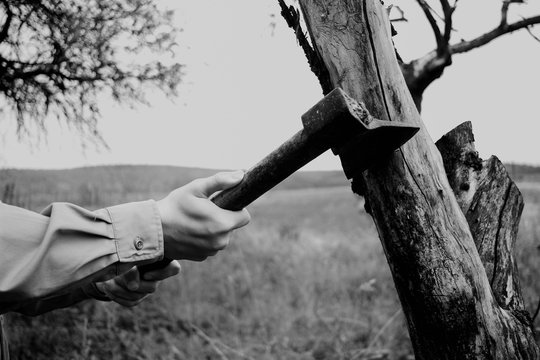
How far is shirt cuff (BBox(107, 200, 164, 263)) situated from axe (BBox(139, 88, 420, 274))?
9.5 inches

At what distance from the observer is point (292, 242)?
7.60 m

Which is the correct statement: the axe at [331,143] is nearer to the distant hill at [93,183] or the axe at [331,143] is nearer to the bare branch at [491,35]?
the bare branch at [491,35]

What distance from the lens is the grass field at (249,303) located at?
13.0ft

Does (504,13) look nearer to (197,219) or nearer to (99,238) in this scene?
(197,219)

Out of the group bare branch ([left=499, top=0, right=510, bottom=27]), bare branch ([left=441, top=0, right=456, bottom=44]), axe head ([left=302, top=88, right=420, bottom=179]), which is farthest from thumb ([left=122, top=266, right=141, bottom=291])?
bare branch ([left=499, top=0, right=510, bottom=27])

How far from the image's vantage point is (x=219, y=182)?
1312mm

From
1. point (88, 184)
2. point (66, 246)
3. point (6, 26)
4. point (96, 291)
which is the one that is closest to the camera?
point (66, 246)

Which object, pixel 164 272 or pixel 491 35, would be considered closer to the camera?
pixel 164 272

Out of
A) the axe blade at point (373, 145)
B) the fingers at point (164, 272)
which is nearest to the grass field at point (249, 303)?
the fingers at point (164, 272)

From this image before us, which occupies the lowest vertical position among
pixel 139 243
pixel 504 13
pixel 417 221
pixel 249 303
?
pixel 249 303

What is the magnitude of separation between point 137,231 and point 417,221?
85cm

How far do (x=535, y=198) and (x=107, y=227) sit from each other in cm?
900

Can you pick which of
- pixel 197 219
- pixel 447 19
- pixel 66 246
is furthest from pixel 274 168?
pixel 447 19

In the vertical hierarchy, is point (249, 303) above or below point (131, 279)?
below
